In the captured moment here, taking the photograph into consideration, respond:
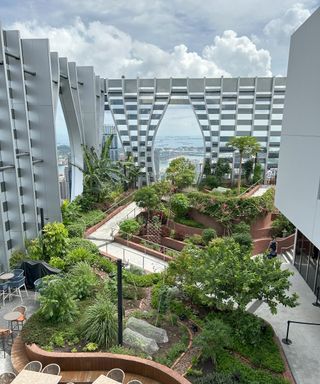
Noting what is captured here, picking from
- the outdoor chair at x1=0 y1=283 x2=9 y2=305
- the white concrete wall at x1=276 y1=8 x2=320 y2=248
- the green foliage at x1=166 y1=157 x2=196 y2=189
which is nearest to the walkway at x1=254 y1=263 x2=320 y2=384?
the white concrete wall at x1=276 y1=8 x2=320 y2=248

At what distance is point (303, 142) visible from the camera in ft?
31.9

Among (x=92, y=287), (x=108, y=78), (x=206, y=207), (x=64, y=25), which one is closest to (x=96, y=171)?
(x=206, y=207)

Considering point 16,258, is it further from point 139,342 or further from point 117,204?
point 117,204

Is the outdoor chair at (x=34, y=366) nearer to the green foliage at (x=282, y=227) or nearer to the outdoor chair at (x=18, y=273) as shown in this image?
the outdoor chair at (x=18, y=273)

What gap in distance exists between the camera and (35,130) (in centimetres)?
1611

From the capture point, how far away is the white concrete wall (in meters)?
8.80

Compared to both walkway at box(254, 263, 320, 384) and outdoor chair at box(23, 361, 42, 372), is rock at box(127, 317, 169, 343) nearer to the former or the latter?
outdoor chair at box(23, 361, 42, 372)

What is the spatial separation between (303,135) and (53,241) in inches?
448

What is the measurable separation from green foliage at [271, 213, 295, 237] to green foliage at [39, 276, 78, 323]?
14.5 m

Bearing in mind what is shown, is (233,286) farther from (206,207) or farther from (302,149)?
(206,207)

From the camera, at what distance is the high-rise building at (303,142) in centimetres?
881

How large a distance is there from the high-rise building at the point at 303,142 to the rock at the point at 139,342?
5624 mm

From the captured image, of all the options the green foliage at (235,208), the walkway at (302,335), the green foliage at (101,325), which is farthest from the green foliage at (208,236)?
the green foliage at (101,325)

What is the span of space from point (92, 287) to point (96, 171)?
12.6m
